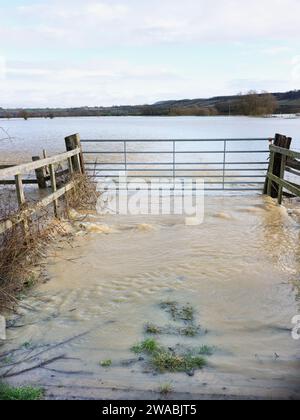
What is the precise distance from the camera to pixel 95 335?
3055 millimetres

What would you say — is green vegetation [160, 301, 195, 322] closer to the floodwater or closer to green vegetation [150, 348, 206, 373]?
green vegetation [150, 348, 206, 373]

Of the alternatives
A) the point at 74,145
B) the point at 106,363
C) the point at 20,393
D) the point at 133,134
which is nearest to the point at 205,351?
the point at 106,363

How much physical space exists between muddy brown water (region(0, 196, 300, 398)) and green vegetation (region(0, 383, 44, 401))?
69 millimetres

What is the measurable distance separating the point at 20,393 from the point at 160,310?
4.61ft

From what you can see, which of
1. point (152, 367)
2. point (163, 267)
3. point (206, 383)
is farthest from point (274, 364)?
point (163, 267)

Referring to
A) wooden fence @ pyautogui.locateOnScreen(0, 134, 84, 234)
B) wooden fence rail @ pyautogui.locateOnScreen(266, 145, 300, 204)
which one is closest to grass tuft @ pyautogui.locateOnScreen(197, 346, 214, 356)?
wooden fence @ pyautogui.locateOnScreen(0, 134, 84, 234)

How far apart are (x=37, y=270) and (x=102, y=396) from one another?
7.57 ft

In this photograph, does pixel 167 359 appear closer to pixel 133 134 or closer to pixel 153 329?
pixel 153 329

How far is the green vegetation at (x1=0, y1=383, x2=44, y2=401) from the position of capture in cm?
236

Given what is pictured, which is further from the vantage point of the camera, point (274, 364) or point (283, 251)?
point (283, 251)

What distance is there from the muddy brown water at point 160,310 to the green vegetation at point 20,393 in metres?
0.07

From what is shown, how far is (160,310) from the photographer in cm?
341
